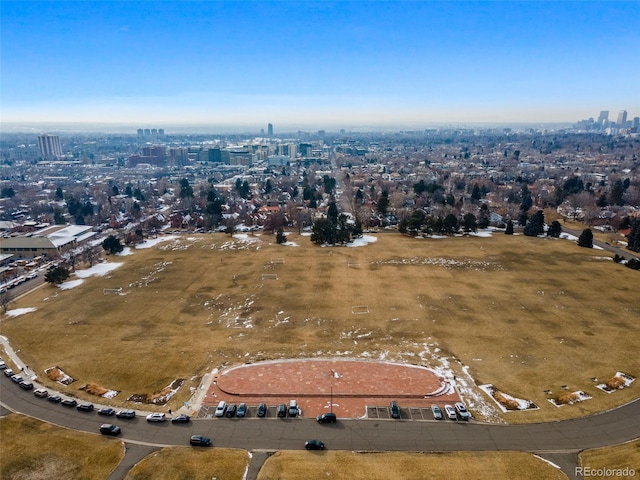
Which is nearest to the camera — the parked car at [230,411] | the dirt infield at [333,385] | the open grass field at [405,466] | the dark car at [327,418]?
the open grass field at [405,466]

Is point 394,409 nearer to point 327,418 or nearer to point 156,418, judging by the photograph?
point 327,418

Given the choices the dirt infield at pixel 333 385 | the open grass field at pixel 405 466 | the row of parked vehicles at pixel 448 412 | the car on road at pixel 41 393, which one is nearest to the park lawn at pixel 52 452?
the car on road at pixel 41 393

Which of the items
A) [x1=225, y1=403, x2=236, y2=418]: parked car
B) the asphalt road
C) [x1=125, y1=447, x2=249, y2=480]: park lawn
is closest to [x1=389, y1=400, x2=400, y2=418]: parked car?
the asphalt road

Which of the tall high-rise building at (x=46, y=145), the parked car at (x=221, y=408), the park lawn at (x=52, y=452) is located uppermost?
the tall high-rise building at (x=46, y=145)

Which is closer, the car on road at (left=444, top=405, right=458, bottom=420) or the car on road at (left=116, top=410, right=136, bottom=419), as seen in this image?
the car on road at (left=444, top=405, right=458, bottom=420)

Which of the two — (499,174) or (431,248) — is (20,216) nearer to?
(431,248)

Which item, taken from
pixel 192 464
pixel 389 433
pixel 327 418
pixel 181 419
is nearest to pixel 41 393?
pixel 181 419

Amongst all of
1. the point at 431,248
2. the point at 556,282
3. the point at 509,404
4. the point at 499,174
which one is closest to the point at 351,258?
the point at 431,248

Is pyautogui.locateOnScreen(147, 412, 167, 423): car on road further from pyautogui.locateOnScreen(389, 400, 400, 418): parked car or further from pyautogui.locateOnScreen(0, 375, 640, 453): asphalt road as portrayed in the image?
pyautogui.locateOnScreen(389, 400, 400, 418): parked car

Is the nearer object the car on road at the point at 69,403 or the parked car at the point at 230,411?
the parked car at the point at 230,411

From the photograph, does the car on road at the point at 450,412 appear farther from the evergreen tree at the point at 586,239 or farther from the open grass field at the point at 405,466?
the evergreen tree at the point at 586,239
